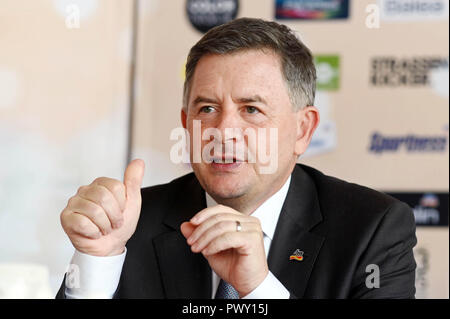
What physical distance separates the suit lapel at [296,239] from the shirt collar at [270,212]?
22 mm

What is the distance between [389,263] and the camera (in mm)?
1416

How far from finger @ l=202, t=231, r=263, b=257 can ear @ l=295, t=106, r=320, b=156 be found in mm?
512

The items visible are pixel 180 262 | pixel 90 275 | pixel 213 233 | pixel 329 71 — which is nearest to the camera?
pixel 213 233

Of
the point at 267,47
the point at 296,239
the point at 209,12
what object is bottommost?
the point at 296,239

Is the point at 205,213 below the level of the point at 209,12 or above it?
below

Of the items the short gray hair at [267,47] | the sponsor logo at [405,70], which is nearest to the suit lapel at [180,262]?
the short gray hair at [267,47]

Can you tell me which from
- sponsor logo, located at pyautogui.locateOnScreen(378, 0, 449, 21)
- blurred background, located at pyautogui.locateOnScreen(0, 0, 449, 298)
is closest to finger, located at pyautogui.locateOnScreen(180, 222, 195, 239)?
blurred background, located at pyautogui.locateOnScreen(0, 0, 449, 298)

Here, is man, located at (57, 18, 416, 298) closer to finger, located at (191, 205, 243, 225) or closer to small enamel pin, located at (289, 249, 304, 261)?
small enamel pin, located at (289, 249, 304, 261)

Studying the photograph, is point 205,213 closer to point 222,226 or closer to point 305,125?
point 222,226

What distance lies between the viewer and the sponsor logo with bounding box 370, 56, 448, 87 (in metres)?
3.04

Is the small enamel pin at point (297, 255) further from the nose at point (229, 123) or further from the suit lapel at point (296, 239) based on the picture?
the nose at point (229, 123)

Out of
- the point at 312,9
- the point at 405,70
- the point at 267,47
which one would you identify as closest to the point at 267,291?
the point at 267,47

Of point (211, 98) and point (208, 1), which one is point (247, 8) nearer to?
point (208, 1)

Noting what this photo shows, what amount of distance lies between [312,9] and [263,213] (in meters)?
1.89
